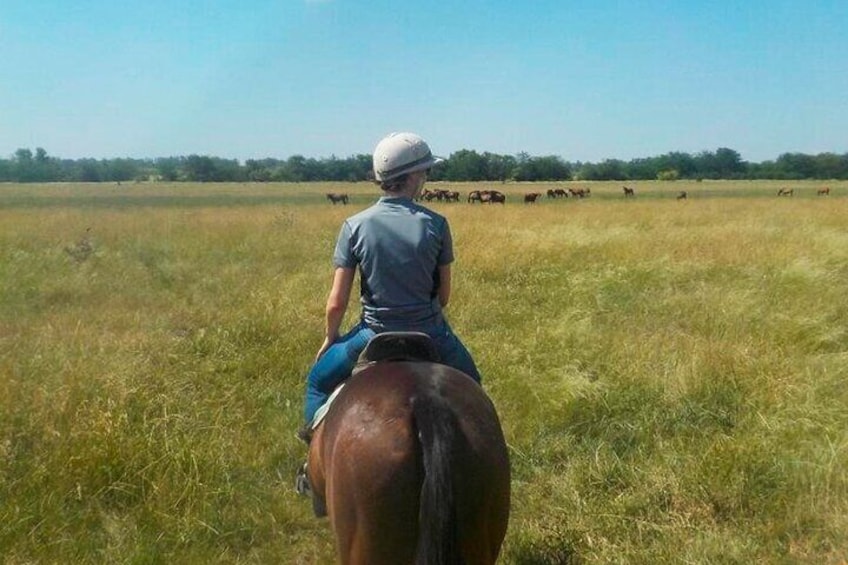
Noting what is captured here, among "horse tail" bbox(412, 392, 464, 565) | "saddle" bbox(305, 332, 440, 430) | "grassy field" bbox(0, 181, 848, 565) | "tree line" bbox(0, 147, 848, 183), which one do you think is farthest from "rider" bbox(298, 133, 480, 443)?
"tree line" bbox(0, 147, 848, 183)

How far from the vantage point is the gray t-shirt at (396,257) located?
11.2 ft

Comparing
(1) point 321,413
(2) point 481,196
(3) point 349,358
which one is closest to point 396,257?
(3) point 349,358

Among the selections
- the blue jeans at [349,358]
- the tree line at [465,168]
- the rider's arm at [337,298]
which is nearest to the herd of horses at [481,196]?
the tree line at [465,168]

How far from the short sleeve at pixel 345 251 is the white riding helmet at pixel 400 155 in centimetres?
28

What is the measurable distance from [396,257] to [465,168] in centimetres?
8801

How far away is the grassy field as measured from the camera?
4223mm

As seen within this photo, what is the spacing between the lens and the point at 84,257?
1544cm

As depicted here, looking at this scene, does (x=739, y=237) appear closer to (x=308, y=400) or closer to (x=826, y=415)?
(x=826, y=415)

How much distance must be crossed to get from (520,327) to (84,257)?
999 cm

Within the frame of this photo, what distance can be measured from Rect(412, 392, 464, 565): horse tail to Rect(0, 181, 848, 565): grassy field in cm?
175

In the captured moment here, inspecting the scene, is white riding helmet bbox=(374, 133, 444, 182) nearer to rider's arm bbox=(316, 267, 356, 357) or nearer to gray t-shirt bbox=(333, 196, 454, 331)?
gray t-shirt bbox=(333, 196, 454, 331)

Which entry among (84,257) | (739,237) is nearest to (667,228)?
(739,237)

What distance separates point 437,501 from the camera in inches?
95.5

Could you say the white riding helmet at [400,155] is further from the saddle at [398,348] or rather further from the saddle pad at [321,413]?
the saddle pad at [321,413]
